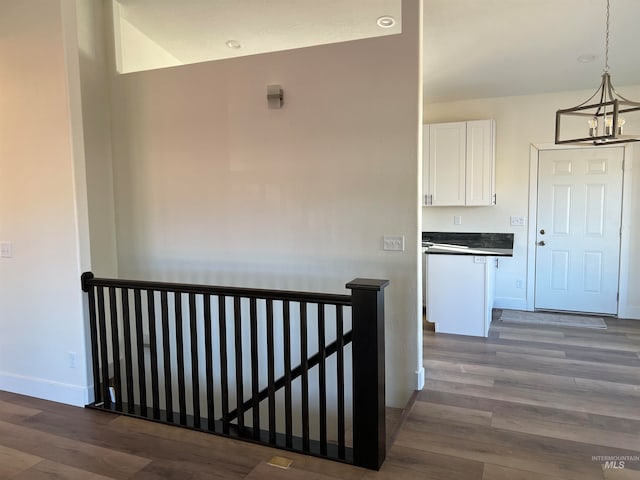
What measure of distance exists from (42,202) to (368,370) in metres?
2.49

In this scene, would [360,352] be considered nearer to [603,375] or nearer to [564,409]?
[564,409]

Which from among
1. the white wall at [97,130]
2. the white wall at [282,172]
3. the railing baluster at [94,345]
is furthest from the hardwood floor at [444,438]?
the white wall at [97,130]

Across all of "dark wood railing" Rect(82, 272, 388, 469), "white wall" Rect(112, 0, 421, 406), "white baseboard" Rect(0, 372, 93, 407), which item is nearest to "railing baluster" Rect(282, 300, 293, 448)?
"dark wood railing" Rect(82, 272, 388, 469)

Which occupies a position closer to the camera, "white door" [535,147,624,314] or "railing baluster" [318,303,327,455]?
"railing baluster" [318,303,327,455]

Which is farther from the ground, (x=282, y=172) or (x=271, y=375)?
(x=282, y=172)

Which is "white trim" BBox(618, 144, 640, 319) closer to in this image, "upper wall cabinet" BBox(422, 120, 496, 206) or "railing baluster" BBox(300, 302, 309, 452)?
"upper wall cabinet" BBox(422, 120, 496, 206)

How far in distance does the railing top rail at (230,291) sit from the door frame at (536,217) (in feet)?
13.5

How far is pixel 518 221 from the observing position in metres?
5.42

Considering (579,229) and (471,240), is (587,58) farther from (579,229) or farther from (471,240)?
(471,240)

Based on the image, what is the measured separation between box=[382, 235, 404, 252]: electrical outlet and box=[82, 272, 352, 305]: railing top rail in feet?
3.12

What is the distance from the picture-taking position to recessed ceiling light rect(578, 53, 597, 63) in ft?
13.3

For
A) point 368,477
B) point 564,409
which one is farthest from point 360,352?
point 564,409

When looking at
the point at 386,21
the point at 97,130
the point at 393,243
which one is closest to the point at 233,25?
the point at 386,21

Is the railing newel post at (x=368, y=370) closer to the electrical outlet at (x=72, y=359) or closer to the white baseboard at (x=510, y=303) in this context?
the electrical outlet at (x=72, y=359)
